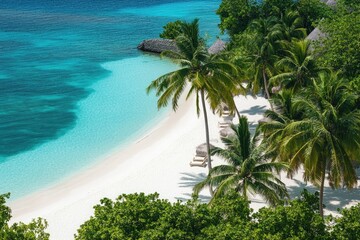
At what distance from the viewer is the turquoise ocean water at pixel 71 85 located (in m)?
39.6

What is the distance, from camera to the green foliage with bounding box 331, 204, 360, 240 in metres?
19.5

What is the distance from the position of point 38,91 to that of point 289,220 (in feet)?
136

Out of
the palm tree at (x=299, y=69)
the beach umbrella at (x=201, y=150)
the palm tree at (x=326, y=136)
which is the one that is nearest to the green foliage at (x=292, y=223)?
the palm tree at (x=326, y=136)

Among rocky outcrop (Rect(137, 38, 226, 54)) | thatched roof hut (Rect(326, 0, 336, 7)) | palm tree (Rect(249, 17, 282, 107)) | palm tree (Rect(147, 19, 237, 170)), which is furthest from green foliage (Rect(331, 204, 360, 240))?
rocky outcrop (Rect(137, 38, 226, 54))

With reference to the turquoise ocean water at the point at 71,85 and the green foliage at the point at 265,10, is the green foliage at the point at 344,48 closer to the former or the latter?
the turquoise ocean water at the point at 71,85

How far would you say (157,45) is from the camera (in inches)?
2758

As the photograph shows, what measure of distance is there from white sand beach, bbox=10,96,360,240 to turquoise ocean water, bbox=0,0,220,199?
151cm

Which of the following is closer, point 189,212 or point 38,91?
point 189,212

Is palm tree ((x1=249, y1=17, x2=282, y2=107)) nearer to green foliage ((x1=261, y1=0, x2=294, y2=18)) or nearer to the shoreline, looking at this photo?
the shoreline

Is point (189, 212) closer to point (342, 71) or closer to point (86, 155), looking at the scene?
point (342, 71)

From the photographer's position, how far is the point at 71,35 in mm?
82125

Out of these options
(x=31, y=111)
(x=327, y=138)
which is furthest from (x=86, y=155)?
(x=327, y=138)

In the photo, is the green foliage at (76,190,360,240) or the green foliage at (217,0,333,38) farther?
the green foliage at (217,0,333,38)

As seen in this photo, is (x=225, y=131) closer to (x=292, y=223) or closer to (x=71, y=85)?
(x=292, y=223)
